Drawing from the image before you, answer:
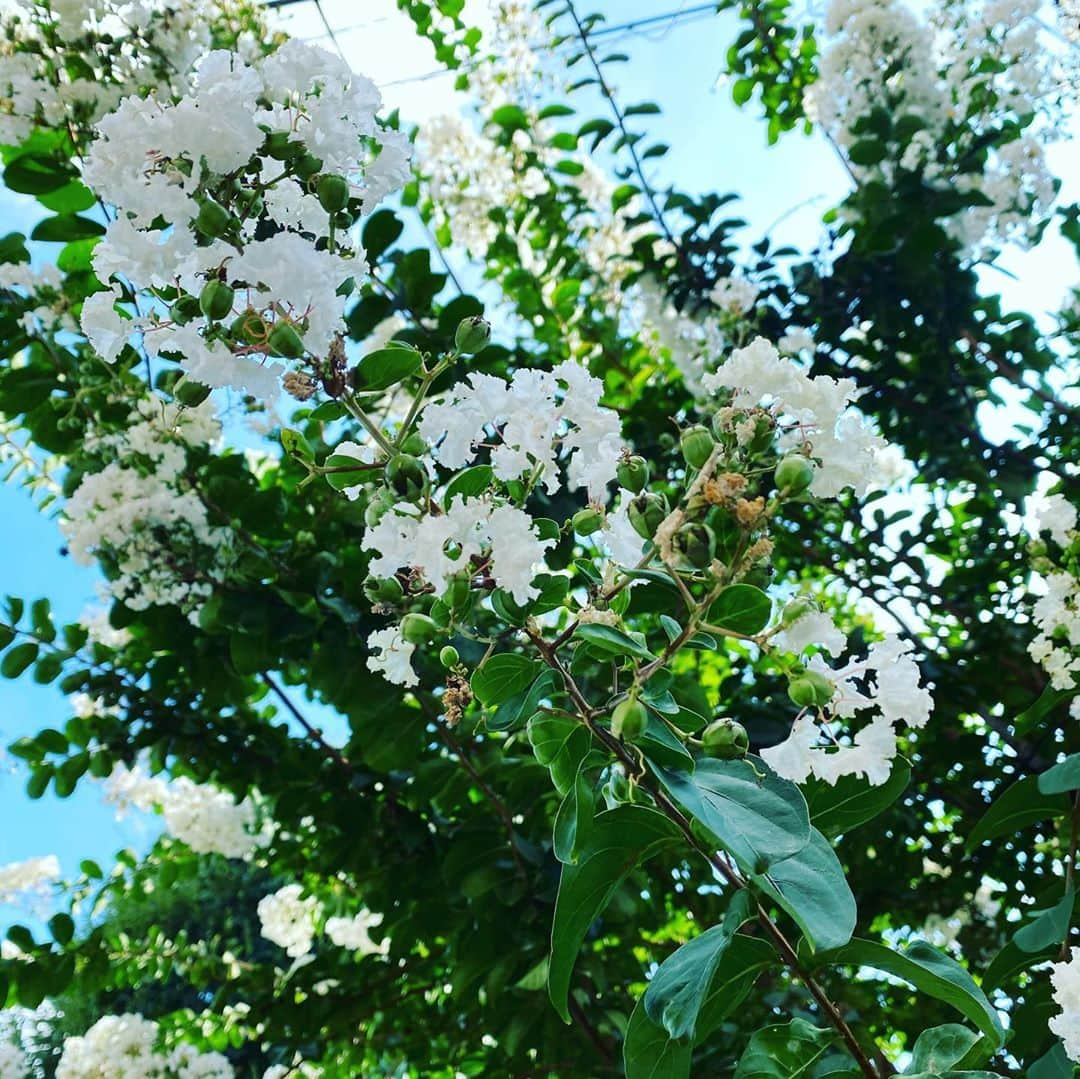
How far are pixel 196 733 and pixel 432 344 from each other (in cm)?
75

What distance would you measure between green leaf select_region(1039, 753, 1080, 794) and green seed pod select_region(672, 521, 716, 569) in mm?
379

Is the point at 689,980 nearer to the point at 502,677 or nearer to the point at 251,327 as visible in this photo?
the point at 502,677

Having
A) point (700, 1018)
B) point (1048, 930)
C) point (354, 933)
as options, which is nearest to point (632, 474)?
point (700, 1018)

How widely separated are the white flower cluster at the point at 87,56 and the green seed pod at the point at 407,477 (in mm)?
980

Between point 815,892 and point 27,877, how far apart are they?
84.6 inches

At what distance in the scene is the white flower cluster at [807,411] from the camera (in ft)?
2.07

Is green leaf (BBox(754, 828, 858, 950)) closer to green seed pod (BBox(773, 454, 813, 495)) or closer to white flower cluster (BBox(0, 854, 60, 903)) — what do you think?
green seed pod (BBox(773, 454, 813, 495))

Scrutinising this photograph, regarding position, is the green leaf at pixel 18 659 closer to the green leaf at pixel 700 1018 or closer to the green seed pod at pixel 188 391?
the green seed pod at pixel 188 391

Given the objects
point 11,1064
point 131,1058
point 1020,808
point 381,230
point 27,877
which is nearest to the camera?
point 1020,808

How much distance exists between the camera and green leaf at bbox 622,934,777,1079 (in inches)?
24.9

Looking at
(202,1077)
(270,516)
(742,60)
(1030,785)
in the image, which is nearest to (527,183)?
(742,60)

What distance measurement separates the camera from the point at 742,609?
0.62 meters

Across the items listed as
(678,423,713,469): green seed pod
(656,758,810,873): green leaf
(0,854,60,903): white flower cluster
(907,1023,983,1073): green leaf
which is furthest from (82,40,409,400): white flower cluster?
(0,854,60,903): white flower cluster

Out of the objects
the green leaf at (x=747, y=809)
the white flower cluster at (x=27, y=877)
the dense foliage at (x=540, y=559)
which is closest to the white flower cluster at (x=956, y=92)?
the dense foliage at (x=540, y=559)
